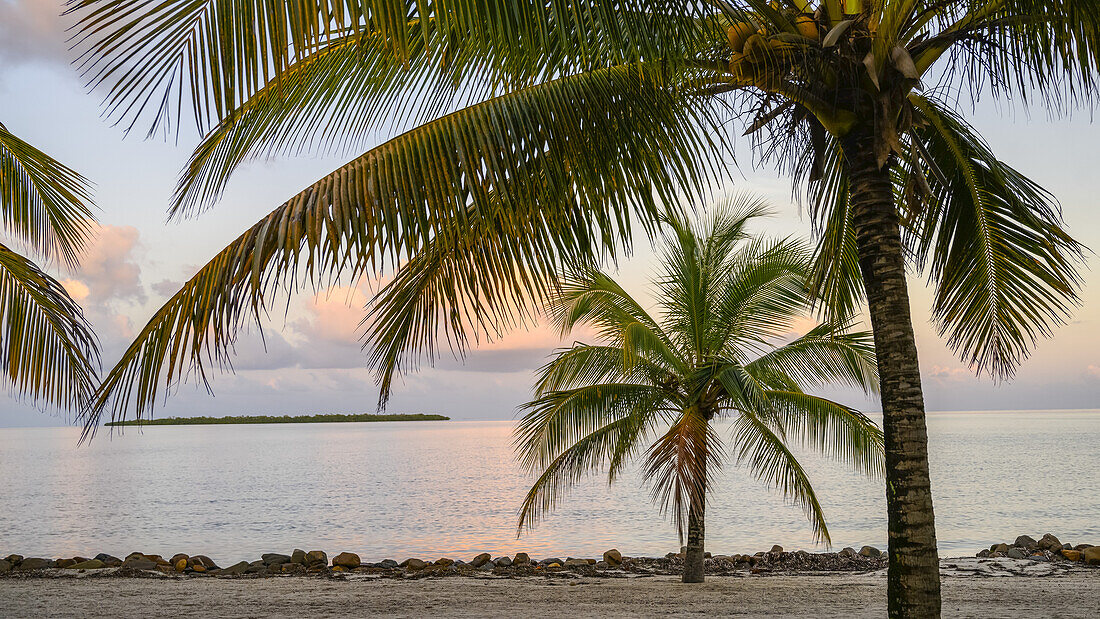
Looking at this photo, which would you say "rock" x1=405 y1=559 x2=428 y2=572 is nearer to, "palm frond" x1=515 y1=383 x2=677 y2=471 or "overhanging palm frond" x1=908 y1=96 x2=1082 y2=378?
"palm frond" x1=515 y1=383 x2=677 y2=471

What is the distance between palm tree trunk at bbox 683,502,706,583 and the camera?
1080cm

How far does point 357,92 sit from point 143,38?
2479 millimetres

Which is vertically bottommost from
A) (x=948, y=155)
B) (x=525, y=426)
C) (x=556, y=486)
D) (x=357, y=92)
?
(x=556, y=486)

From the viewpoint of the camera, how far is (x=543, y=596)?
11.0m

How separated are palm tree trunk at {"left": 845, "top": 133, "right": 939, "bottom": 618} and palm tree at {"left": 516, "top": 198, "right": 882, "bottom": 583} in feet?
14.6

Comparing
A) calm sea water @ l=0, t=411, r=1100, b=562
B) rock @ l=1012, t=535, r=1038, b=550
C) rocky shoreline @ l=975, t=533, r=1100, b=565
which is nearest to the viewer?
rocky shoreline @ l=975, t=533, r=1100, b=565

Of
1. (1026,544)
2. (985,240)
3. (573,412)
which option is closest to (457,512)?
(1026,544)

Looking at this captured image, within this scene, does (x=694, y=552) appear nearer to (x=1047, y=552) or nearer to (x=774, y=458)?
(x=774, y=458)

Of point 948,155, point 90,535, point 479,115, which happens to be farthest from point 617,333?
point 90,535

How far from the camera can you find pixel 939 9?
16.9 feet

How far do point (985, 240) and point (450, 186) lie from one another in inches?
170

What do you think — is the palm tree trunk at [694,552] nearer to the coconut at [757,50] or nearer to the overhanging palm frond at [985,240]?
the overhanging palm frond at [985,240]

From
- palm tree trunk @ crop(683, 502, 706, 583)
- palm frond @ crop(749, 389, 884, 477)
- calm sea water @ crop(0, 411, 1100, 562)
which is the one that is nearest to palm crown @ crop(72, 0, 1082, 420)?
palm frond @ crop(749, 389, 884, 477)

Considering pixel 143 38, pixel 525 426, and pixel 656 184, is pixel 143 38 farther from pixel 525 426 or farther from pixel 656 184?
pixel 525 426
